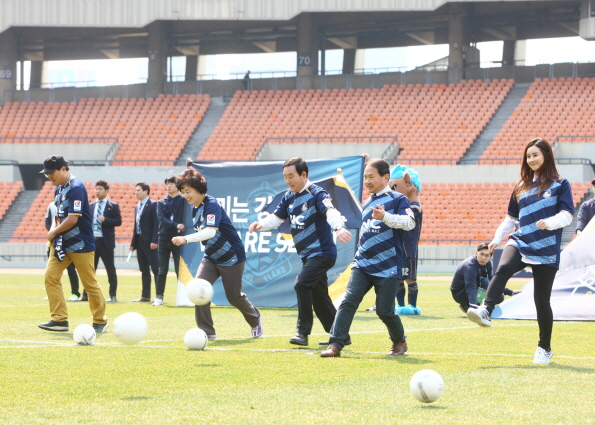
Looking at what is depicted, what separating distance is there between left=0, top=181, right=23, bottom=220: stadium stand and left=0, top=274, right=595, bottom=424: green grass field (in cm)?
2667

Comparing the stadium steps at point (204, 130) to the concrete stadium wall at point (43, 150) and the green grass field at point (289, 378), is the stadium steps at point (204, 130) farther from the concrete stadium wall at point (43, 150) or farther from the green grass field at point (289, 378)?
the green grass field at point (289, 378)

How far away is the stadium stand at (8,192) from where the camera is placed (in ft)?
116

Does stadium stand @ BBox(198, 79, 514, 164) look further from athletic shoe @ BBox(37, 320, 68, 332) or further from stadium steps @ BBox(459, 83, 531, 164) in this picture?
athletic shoe @ BBox(37, 320, 68, 332)

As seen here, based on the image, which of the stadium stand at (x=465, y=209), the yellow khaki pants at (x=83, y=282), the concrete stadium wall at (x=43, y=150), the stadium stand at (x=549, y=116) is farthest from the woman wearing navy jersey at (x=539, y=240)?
the concrete stadium wall at (x=43, y=150)

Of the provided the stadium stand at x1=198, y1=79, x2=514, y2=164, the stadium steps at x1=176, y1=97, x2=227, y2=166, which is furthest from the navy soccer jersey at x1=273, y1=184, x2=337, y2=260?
the stadium steps at x1=176, y1=97, x2=227, y2=166

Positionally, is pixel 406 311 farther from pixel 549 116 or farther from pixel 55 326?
pixel 549 116

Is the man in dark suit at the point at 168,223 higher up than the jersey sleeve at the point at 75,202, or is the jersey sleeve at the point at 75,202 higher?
the jersey sleeve at the point at 75,202

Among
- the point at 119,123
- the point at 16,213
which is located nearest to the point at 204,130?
the point at 119,123

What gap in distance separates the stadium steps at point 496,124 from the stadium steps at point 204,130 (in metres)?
12.2

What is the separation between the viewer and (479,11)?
40438 millimetres

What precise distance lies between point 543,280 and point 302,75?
119 ft

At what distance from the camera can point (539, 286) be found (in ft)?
23.5

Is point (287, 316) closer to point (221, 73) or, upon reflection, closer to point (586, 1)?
point (586, 1)

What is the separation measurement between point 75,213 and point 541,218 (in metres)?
5.16
